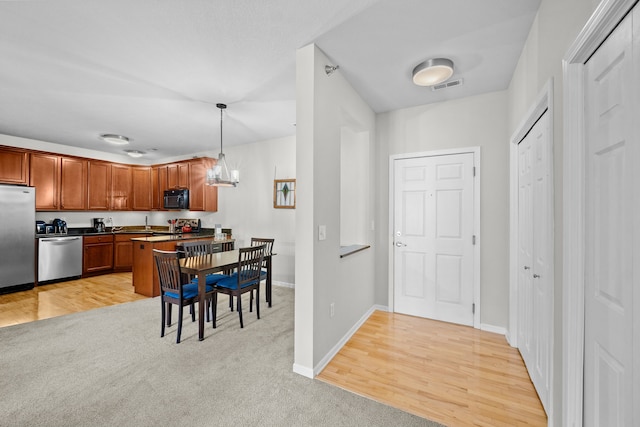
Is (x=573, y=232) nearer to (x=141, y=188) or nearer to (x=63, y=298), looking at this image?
(x=63, y=298)

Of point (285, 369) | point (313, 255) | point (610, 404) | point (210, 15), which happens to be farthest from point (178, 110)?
point (610, 404)

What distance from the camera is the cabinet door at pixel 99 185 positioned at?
18.5 feet

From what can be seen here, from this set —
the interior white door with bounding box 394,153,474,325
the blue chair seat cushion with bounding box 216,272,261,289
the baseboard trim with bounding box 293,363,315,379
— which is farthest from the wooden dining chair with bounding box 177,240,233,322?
the interior white door with bounding box 394,153,474,325

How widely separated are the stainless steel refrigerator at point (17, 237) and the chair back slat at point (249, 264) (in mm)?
4250

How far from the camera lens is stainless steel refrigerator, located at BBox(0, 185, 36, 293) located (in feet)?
14.2

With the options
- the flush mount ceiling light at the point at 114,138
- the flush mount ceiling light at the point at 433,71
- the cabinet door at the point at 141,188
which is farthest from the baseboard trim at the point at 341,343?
the cabinet door at the point at 141,188

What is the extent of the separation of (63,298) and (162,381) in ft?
11.3

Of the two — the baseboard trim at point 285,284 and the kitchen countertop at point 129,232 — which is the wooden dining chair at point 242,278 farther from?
the kitchen countertop at point 129,232

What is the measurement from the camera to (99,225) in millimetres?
5898

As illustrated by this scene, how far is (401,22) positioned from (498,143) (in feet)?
5.95

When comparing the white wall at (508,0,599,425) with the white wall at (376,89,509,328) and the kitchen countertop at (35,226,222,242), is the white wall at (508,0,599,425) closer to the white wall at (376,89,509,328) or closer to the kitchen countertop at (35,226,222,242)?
the white wall at (376,89,509,328)

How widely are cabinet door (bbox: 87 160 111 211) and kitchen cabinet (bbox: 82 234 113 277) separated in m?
0.69

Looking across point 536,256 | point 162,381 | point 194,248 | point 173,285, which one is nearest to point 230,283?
point 173,285

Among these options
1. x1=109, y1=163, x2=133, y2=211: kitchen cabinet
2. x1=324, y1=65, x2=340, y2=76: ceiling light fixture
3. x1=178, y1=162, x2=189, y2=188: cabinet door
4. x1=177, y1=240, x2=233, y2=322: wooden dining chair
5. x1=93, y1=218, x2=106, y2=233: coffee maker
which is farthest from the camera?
x1=109, y1=163, x2=133, y2=211: kitchen cabinet
